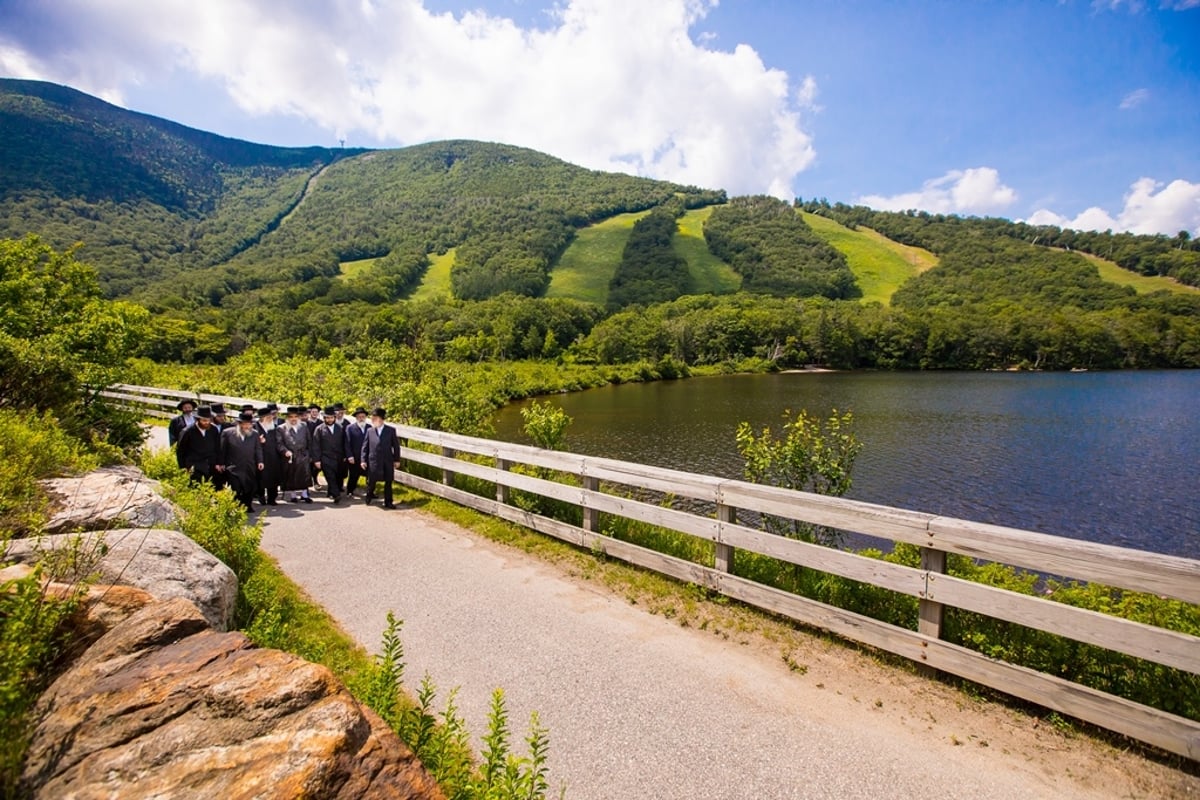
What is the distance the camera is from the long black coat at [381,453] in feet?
33.3

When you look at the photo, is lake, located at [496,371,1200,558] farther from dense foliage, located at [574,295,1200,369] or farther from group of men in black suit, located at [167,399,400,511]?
dense foliage, located at [574,295,1200,369]

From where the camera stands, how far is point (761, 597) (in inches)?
216

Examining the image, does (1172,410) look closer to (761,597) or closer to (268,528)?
(761,597)

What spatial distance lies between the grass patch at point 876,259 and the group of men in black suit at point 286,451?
148 meters

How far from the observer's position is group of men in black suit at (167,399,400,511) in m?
9.88

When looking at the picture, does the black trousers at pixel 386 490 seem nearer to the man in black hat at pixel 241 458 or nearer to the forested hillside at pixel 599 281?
the man in black hat at pixel 241 458

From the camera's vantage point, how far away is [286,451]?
10.9 m

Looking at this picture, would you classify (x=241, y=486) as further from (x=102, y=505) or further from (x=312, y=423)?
(x=102, y=505)

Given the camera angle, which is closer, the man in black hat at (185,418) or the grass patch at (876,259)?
the man in black hat at (185,418)

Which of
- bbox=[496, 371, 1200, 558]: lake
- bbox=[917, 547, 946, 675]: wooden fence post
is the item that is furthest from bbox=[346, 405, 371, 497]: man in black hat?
bbox=[496, 371, 1200, 558]: lake

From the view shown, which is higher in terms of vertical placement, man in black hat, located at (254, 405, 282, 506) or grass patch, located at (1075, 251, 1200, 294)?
grass patch, located at (1075, 251, 1200, 294)

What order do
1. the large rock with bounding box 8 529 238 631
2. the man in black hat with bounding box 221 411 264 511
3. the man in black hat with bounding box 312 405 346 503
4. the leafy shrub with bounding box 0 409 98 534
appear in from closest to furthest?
the large rock with bounding box 8 529 238 631
the leafy shrub with bounding box 0 409 98 534
the man in black hat with bounding box 221 411 264 511
the man in black hat with bounding box 312 405 346 503

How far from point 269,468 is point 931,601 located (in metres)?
10.8

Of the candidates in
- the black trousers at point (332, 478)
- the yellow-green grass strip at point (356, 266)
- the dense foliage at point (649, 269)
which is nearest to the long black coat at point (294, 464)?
the black trousers at point (332, 478)
